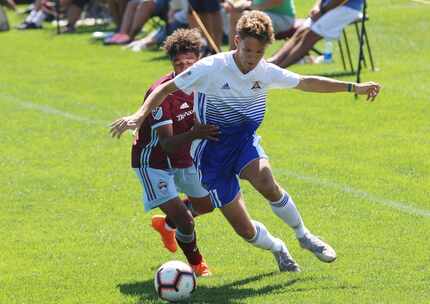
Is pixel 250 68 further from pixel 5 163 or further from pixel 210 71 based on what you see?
pixel 5 163

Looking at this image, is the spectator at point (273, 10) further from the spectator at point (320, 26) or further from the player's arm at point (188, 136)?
the player's arm at point (188, 136)

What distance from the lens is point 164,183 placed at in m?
8.47

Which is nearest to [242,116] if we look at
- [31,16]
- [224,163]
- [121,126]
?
[224,163]

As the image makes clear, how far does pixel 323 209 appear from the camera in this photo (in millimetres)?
10445

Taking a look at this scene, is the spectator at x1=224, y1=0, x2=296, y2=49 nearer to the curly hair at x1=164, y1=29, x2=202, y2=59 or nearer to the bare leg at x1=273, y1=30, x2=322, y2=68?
the bare leg at x1=273, y1=30, x2=322, y2=68

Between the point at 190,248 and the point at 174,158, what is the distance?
657mm

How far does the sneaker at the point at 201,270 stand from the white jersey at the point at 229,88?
3.28 ft

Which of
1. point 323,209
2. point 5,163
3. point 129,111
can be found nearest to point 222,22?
point 129,111

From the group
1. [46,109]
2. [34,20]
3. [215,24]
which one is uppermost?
[46,109]

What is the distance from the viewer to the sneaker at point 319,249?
8336 mm

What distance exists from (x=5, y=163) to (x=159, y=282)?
5.65m

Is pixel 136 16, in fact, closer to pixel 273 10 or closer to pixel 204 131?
pixel 273 10

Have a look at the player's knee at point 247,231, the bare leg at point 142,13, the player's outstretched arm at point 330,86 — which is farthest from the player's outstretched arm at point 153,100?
the bare leg at point 142,13

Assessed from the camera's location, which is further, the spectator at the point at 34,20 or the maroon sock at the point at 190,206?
the spectator at the point at 34,20
